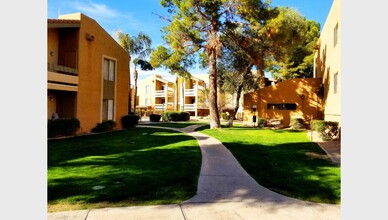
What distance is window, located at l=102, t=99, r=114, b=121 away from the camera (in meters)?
20.0

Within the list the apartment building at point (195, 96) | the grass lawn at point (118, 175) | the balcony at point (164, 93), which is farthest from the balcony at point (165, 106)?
the grass lawn at point (118, 175)

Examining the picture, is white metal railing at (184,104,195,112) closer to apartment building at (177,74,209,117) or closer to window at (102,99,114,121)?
apartment building at (177,74,209,117)

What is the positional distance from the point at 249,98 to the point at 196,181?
77.4ft

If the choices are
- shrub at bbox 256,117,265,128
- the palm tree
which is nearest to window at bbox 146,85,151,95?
the palm tree

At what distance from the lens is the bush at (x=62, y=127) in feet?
48.3

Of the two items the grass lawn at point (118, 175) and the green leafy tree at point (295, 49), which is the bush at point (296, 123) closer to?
the green leafy tree at point (295, 49)

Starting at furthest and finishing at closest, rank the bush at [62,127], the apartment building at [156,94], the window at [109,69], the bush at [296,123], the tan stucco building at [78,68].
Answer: the apartment building at [156,94]
the bush at [296,123]
the window at [109,69]
the tan stucco building at [78,68]
the bush at [62,127]

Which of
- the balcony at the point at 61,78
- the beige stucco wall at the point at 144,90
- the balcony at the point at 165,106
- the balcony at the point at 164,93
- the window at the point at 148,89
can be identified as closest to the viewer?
the balcony at the point at 61,78

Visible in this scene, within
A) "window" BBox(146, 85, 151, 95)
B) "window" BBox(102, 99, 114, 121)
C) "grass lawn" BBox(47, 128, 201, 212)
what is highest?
"window" BBox(146, 85, 151, 95)

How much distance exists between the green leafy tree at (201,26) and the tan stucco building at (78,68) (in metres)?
4.71

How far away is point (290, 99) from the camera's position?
27.7 metres

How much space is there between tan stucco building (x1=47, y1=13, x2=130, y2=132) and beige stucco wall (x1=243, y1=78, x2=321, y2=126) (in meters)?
15.4

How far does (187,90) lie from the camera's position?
183 ft

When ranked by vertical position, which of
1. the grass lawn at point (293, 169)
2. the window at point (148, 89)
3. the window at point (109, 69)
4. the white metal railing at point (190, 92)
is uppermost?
the window at point (148, 89)
